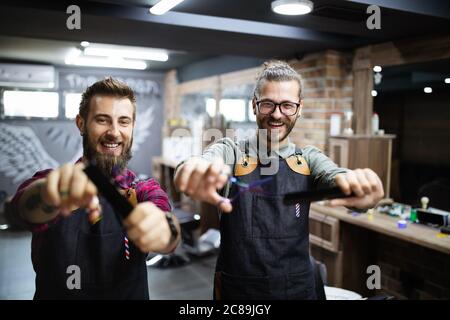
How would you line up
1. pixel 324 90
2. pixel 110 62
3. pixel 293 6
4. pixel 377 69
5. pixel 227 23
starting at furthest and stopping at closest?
pixel 110 62 < pixel 324 90 < pixel 377 69 < pixel 227 23 < pixel 293 6

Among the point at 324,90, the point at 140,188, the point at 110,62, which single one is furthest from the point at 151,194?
the point at 110,62

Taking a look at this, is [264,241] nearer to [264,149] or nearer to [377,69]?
[264,149]

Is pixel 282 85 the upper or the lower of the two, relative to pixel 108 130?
upper

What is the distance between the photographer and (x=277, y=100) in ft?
3.92

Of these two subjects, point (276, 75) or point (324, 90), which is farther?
point (324, 90)

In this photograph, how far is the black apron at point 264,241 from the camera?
1236 millimetres

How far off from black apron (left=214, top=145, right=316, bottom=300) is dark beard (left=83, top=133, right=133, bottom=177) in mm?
349

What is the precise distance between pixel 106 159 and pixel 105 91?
7.5 inches

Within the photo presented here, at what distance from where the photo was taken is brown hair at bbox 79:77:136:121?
110 cm

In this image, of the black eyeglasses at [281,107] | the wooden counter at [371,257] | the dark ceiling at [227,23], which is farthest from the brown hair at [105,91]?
the wooden counter at [371,257]

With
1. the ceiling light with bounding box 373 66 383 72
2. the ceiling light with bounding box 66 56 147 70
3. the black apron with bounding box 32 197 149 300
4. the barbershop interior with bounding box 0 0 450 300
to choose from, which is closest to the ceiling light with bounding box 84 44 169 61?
the barbershop interior with bounding box 0 0 450 300

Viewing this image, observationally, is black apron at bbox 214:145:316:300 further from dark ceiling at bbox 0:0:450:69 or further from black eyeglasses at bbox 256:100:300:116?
dark ceiling at bbox 0:0:450:69

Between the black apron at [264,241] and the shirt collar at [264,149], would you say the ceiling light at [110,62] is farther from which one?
the black apron at [264,241]
